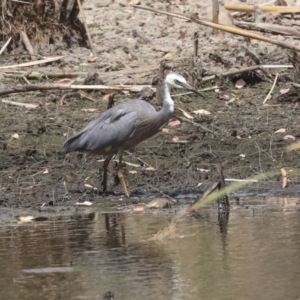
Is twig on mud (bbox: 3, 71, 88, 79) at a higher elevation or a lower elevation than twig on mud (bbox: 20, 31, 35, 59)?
lower

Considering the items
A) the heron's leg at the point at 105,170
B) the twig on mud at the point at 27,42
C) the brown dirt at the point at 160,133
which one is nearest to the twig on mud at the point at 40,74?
the brown dirt at the point at 160,133

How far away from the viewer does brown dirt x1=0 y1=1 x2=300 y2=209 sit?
10562 mm

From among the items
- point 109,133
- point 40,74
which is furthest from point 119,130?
point 40,74

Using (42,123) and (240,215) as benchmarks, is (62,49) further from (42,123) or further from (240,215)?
(240,215)

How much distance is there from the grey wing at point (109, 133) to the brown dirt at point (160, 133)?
0.43 meters

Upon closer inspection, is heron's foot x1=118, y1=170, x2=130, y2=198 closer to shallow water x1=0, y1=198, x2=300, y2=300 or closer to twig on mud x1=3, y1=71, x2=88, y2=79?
shallow water x1=0, y1=198, x2=300, y2=300

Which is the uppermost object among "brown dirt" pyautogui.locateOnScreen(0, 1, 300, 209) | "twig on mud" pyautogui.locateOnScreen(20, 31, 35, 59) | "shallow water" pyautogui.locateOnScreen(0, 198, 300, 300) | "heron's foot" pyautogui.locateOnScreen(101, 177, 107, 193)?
"twig on mud" pyautogui.locateOnScreen(20, 31, 35, 59)

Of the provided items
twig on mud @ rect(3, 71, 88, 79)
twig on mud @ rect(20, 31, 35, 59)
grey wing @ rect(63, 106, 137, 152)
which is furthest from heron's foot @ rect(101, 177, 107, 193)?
twig on mud @ rect(20, 31, 35, 59)

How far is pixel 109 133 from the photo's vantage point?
34.1ft

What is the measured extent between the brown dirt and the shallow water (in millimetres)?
1200

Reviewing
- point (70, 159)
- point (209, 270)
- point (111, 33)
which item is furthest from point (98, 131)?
point (111, 33)

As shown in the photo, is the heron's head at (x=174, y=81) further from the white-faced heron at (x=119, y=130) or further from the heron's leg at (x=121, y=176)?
the heron's leg at (x=121, y=176)

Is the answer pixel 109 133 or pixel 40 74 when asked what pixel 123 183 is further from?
pixel 40 74

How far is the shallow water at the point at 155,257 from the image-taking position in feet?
21.2
